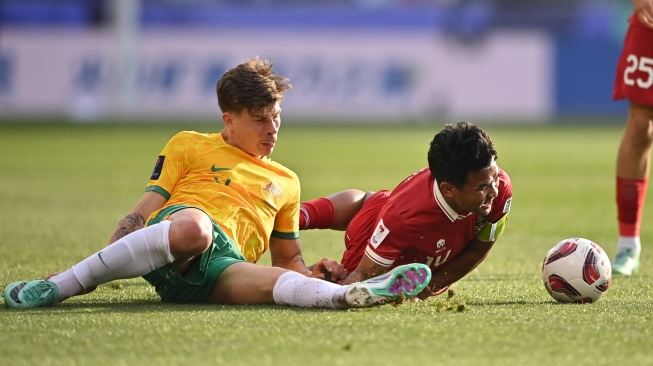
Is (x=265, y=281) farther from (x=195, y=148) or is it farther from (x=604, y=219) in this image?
(x=604, y=219)

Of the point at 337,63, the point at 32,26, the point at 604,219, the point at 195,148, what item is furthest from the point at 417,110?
the point at 195,148

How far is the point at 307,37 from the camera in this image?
2841cm

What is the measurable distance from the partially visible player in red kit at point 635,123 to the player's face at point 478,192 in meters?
1.90

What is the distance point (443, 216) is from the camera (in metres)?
4.46

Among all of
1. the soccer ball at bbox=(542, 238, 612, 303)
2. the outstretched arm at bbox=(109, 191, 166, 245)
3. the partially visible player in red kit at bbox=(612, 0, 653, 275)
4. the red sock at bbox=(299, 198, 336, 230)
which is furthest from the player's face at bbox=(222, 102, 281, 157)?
the partially visible player in red kit at bbox=(612, 0, 653, 275)

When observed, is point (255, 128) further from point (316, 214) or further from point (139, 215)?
point (316, 214)

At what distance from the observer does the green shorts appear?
4441 mm

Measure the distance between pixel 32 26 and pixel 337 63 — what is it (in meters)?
7.80

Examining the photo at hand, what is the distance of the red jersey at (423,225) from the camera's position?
4453mm

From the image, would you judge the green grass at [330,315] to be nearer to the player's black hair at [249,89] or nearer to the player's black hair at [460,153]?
the player's black hair at [460,153]

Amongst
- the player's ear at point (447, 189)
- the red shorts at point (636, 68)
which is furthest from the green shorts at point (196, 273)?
the red shorts at point (636, 68)

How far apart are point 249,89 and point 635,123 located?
2479 millimetres

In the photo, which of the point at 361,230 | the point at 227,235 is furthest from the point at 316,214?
the point at 227,235

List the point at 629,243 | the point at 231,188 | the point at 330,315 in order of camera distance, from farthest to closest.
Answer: the point at 629,243 → the point at 231,188 → the point at 330,315
